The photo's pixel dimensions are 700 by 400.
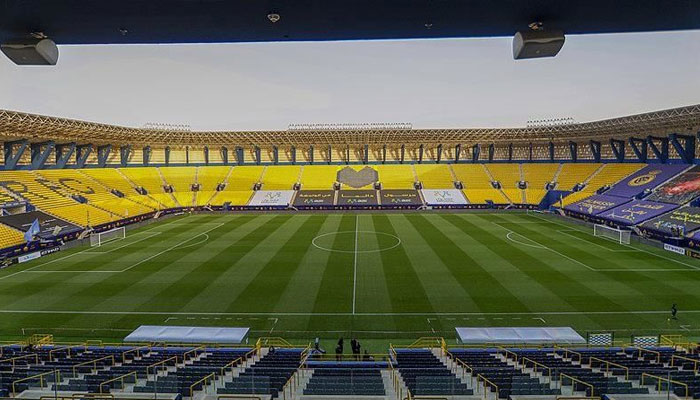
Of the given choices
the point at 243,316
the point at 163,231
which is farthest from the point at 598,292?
the point at 163,231

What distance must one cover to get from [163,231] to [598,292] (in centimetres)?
4066

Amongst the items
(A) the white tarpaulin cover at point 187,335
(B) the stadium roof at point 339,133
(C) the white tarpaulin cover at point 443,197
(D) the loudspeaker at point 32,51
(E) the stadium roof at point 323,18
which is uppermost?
(B) the stadium roof at point 339,133

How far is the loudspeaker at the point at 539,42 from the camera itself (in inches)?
215

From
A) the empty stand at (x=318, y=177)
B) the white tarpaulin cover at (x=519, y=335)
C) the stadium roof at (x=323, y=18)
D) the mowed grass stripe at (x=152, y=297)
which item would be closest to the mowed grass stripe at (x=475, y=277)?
the white tarpaulin cover at (x=519, y=335)

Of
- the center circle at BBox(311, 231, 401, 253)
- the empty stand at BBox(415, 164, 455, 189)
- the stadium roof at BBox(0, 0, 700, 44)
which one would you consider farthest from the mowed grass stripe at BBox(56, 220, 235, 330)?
the empty stand at BBox(415, 164, 455, 189)

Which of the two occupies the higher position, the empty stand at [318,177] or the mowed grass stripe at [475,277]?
the empty stand at [318,177]

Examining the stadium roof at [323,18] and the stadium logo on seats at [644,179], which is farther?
the stadium logo on seats at [644,179]

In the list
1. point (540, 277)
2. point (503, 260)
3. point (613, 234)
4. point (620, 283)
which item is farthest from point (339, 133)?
point (620, 283)

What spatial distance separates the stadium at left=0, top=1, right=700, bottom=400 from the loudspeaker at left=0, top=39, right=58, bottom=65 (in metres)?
0.18

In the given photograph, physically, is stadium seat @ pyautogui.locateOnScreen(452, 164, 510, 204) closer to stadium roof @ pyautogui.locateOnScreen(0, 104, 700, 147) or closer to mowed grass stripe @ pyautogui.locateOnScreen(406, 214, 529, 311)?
stadium roof @ pyautogui.locateOnScreen(0, 104, 700, 147)

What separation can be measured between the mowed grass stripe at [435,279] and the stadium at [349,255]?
0.21 meters

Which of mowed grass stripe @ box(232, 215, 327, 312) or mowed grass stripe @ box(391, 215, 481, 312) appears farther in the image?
mowed grass stripe @ box(232, 215, 327, 312)

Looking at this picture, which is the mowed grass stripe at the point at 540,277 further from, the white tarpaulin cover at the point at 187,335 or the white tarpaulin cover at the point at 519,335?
the white tarpaulin cover at the point at 187,335

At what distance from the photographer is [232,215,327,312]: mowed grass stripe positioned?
71.5 ft
